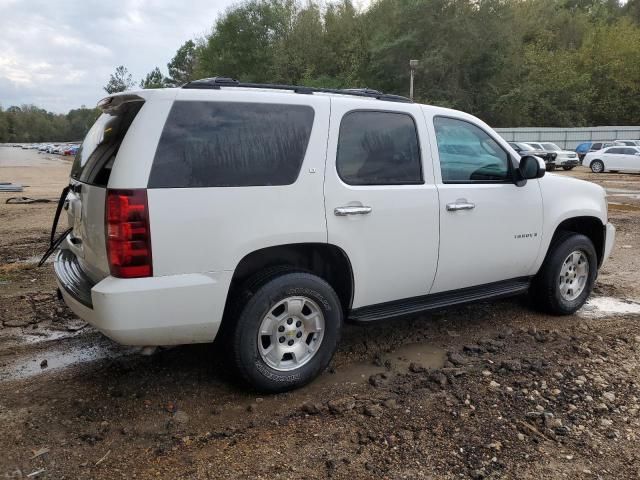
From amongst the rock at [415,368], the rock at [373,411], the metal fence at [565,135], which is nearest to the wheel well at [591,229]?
the rock at [415,368]

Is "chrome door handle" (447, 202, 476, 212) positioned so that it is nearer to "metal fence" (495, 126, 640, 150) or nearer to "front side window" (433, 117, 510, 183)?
"front side window" (433, 117, 510, 183)

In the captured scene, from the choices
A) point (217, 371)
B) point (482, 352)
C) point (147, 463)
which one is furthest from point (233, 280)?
point (482, 352)

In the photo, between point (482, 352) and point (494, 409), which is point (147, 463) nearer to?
point (494, 409)

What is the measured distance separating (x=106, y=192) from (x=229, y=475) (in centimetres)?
162

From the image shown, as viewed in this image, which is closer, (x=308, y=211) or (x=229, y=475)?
(x=229, y=475)

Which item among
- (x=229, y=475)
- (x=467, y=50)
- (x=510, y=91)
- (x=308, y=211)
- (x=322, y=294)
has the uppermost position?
(x=467, y=50)

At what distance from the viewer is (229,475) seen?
266cm

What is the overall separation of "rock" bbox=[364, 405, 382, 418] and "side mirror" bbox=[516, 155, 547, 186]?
7.43 ft

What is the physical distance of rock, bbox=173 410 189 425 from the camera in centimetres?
316

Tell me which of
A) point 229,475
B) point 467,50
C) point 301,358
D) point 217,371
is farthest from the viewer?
point 467,50

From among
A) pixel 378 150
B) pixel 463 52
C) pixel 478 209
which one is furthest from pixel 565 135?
pixel 378 150

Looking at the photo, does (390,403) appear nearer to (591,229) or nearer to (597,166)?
(591,229)

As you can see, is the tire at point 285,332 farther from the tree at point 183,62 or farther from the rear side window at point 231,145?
the tree at point 183,62

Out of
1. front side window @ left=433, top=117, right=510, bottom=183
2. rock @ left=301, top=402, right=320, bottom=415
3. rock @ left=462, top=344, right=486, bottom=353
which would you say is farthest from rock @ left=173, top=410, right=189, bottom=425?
front side window @ left=433, top=117, right=510, bottom=183
